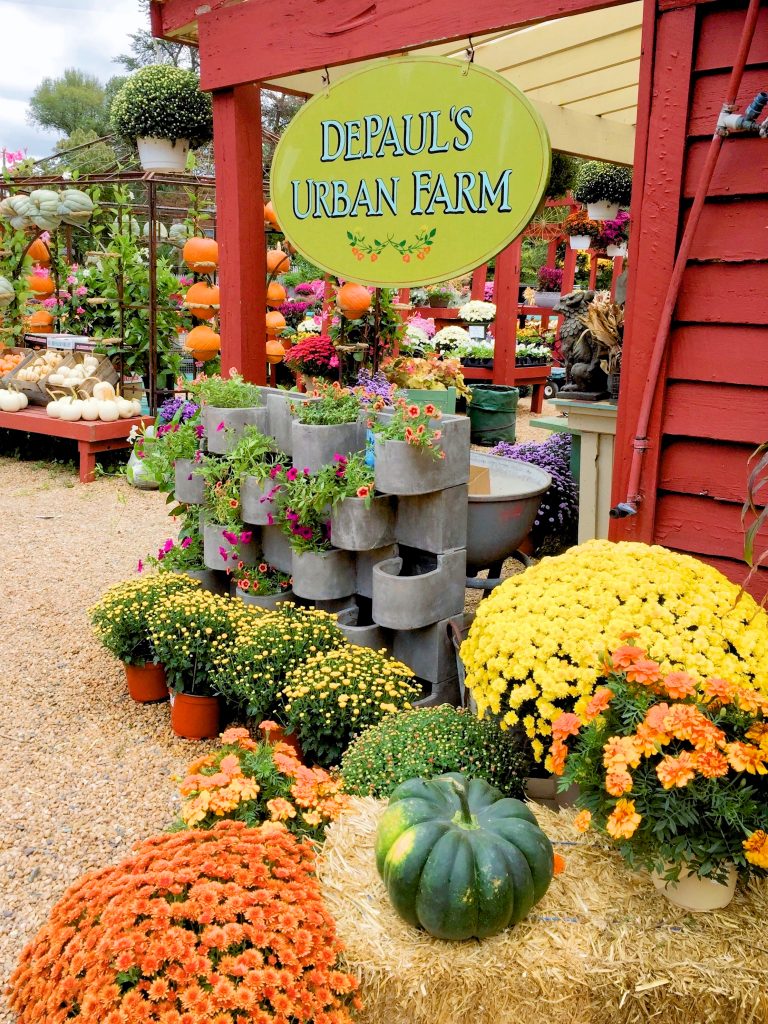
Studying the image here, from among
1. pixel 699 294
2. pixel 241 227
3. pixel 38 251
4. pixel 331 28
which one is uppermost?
pixel 331 28

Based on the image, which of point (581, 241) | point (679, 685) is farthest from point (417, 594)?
point (581, 241)

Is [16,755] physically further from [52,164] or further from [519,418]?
[52,164]

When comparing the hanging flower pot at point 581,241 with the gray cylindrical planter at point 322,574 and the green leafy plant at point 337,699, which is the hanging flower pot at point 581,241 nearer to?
the gray cylindrical planter at point 322,574

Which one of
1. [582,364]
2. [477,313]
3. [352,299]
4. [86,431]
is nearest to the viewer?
[582,364]

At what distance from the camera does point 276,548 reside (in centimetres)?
379

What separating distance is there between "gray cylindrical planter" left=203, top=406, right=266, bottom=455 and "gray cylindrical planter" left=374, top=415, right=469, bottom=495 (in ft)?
2.52

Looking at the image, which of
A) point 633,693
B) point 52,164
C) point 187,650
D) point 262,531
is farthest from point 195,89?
point 52,164

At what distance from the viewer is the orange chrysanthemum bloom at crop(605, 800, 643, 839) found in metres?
1.80

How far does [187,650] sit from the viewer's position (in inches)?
133

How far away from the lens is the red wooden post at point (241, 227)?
3891mm

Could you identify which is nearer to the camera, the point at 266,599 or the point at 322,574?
the point at 322,574

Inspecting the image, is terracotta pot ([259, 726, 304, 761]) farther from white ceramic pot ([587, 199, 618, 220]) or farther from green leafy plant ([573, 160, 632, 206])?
white ceramic pot ([587, 199, 618, 220])

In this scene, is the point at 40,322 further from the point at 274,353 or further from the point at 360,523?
the point at 360,523

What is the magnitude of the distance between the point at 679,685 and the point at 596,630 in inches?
17.0
